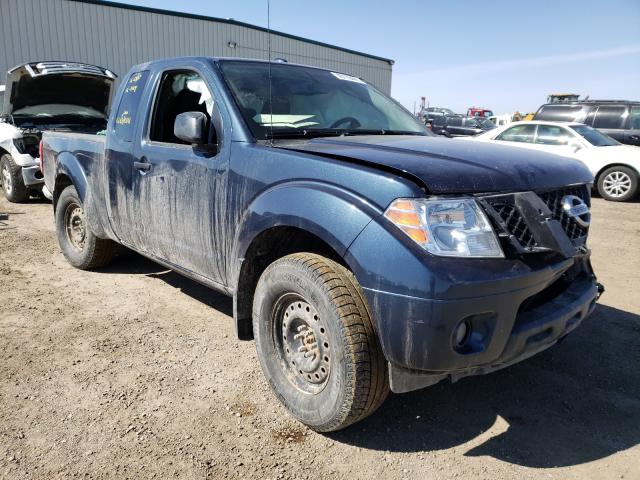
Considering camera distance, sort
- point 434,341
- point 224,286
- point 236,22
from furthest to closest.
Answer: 1. point 236,22
2. point 224,286
3. point 434,341

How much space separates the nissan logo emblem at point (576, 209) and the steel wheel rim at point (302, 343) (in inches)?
52.3

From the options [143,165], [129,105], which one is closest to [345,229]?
[143,165]

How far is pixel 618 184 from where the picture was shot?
1029 cm

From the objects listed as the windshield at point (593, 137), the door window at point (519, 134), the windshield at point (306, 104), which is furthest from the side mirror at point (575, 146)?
the windshield at point (306, 104)

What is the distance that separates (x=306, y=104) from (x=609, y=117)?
472 inches

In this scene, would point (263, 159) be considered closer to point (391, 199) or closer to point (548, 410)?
point (391, 199)

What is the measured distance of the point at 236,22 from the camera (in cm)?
2117

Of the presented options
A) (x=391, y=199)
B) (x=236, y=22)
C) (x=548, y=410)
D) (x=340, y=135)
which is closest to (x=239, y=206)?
(x=340, y=135)

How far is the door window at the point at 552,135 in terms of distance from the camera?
10.7m

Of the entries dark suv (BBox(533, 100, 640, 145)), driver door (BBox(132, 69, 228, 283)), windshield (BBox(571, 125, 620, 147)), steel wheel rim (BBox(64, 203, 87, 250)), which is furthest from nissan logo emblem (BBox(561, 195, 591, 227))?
dark suv (BBox(533, 100, 640, 145))

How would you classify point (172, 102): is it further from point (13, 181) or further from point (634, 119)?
point (634, 119)

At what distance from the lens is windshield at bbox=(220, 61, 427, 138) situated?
10.1 feet

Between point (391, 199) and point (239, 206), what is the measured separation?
40.2 inches

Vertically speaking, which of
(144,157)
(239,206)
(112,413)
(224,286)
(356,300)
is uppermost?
(144,157)
